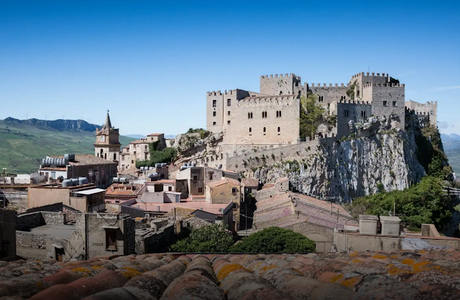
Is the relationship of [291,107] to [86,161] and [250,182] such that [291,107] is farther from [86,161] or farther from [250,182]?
[86,161]

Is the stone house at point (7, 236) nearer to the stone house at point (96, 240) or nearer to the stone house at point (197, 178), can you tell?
the stone house at point (96, 240)

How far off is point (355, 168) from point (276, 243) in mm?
36553

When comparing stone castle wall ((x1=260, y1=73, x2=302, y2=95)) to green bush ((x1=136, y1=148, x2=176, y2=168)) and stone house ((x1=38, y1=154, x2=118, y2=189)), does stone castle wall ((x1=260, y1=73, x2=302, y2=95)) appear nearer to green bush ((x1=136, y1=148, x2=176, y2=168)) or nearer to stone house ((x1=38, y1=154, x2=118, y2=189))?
green bush ((x1=136, y1=148, x2=176, y2=168))

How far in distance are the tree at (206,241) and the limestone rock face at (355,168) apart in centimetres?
2468

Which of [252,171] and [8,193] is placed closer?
[8,193]

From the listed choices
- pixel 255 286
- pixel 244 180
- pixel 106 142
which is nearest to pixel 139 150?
pixel 106 142

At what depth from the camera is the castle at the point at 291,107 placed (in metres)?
56.2

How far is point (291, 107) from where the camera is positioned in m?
55.9

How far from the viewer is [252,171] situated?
160 feet

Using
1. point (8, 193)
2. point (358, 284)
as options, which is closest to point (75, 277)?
point (358, 284)

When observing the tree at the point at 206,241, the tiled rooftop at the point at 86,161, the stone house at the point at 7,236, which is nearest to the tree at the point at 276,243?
the tree at the point at 206,241

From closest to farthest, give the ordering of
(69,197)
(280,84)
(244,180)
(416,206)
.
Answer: (69,197), (244,180), (416,206), (280,84)

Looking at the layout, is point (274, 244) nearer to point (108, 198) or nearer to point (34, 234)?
point (34, 234)

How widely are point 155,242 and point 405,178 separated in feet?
161
